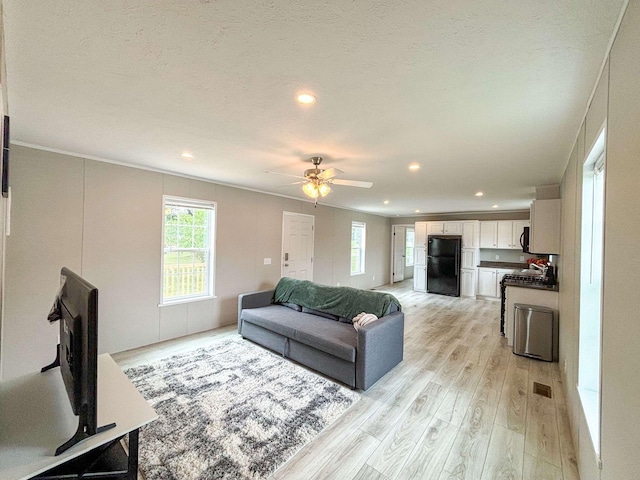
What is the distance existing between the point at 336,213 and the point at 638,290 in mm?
6361

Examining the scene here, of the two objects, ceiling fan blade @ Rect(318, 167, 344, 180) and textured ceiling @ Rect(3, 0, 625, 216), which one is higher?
textured ceiling @ Rect(3, 0, 625, 216)

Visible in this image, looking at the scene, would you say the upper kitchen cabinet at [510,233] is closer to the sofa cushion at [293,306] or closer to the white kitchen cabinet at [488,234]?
the white kitchen cabinet at [488,234]

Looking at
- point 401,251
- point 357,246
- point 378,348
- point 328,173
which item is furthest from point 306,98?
point 401,251

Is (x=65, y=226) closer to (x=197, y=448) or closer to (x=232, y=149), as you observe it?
(x=232, y=149)

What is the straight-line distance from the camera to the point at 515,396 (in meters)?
2.67

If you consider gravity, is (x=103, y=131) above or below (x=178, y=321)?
above

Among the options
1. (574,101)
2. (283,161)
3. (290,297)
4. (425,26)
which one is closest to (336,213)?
(290,297)

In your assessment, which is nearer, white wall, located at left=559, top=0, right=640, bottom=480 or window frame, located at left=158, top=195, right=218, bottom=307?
white wall, located at left=559, top=0, right=640, bottom=480

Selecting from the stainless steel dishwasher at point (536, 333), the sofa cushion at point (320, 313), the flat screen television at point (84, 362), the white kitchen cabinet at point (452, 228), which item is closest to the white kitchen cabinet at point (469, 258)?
the white kitchen cabinet at point (452, 228)

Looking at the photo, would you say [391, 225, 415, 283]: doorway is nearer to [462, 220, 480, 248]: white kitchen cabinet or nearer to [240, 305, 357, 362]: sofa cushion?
[462, 220, 480, 248]: white kitchen cabinet

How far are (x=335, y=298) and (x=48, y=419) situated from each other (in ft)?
9.85

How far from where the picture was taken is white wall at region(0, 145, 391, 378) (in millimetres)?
2803

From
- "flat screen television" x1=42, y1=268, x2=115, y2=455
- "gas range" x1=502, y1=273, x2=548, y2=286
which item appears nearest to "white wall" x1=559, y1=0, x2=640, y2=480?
"flat screen television" x1=42, y1=268, x2=115, y2=455

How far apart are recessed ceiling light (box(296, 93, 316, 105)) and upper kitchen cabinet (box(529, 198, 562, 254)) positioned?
A: 3731mm
